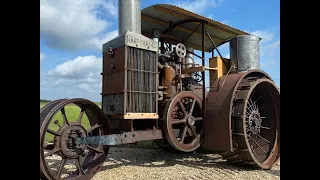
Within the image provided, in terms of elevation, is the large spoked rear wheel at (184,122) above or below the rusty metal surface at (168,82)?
below

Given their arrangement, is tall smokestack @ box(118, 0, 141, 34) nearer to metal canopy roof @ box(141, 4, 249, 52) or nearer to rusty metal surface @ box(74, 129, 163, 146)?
metal canopy roof @ box(141, 4, 249, 52)

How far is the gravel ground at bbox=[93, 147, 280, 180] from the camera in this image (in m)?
5.15

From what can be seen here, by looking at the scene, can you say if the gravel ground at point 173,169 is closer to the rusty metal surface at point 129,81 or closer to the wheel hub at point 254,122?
the wheel hub at point 254,122

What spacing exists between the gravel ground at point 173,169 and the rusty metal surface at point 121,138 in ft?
2.24

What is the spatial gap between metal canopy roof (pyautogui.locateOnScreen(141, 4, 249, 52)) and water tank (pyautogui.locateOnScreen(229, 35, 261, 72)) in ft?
1.61

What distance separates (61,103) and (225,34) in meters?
4.93

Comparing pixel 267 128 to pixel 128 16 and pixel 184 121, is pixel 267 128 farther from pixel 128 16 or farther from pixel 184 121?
pixel 128 16

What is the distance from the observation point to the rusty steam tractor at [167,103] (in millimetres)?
4605

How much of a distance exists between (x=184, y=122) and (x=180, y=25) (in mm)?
2539

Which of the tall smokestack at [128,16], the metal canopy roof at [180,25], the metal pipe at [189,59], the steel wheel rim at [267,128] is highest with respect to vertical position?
the metal canopy roof at [180,25]

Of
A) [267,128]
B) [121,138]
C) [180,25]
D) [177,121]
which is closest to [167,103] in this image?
[177,121]

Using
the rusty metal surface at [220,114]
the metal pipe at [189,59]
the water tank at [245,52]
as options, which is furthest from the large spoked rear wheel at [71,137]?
the water tank at [245,52]
